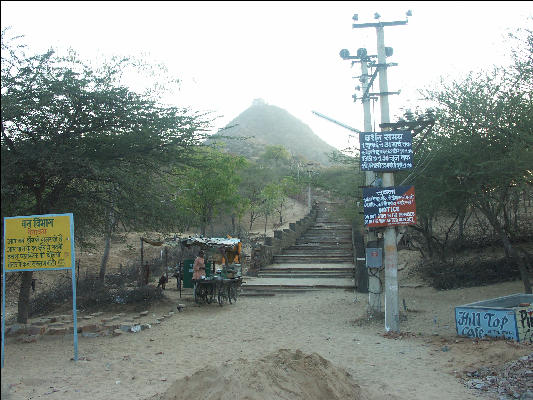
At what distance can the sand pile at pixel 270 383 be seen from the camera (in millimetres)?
5617

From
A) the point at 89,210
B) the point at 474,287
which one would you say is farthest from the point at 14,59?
the point at 474,287

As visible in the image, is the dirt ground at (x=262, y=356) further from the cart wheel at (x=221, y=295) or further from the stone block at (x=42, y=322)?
the stone block at (x=42, y=322)

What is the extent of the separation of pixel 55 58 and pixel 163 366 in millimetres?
8354

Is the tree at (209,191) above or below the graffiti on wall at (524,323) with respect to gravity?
above

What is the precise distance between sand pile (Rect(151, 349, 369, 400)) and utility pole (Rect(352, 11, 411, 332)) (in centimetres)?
464

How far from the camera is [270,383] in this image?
579 cm

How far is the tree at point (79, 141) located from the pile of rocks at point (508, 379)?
28.6ft

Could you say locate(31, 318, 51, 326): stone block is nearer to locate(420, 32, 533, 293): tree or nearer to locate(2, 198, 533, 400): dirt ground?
locate(2, 198, 533, 400): dirt ground

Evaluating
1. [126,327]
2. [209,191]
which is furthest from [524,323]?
[209,191]

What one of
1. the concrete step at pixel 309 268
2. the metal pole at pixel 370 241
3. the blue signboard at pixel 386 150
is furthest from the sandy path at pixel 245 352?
the concrete step at pixel 309 268

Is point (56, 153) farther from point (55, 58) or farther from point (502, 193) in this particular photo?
point (502, 193)

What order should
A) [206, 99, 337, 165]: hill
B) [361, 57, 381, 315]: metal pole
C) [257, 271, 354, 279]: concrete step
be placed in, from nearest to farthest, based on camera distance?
1. [361, 57, 381, 315]: metal pole
2. [257, 271, 354, 279]: concrete step
3. [206, 99, 337, 165]: hill

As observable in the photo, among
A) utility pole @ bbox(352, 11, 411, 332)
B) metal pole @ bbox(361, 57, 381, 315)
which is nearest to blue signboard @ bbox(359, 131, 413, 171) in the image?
utility pole @ bbox(352, 11, 411, 332)

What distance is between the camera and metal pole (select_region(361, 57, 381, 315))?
1273 centimetres
